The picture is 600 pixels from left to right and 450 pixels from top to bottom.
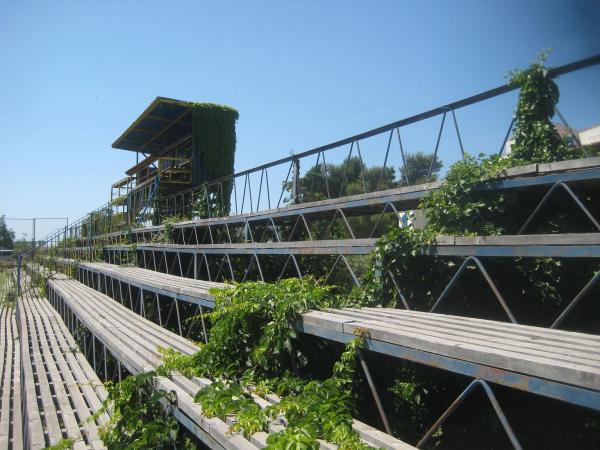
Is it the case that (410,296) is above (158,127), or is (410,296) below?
below

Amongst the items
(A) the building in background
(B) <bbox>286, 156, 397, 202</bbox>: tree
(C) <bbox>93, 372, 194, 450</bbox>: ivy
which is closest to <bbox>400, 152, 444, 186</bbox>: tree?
(B) <bbox>286, 156, 397, 202</bbox>: tree

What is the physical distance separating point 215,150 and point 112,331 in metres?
9.07

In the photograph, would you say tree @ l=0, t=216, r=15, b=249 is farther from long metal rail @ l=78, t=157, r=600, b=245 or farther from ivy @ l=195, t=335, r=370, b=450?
ivy @ l=195, t=335, r=370, b=450

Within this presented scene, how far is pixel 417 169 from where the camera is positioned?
263 inches

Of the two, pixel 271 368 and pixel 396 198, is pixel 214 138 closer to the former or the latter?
pixel 396 198

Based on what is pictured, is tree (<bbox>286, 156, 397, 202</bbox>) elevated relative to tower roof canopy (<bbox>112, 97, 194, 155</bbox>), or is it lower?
lower

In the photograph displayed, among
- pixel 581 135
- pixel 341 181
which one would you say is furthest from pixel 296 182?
pixel 581 135

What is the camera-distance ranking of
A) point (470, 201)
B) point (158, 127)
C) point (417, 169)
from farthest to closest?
1. point (158, 127)
2. point (417, 169)
3. point (470, 201)

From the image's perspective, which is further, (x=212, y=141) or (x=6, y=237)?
(x=6, y=237)

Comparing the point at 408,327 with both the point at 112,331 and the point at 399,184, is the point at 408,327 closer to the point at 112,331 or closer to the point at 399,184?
the point at 399,184

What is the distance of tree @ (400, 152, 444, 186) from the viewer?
5.52 m

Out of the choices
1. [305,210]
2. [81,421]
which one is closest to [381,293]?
[305,210]

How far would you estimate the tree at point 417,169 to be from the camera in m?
5.52

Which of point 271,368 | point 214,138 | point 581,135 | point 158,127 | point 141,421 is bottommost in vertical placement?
point 141,421
